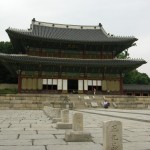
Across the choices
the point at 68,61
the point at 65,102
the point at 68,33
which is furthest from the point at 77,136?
the point at 68,33

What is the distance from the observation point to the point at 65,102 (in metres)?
29.3

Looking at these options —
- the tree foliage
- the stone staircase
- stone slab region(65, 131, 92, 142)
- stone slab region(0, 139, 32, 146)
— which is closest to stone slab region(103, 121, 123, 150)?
stone slab region(65, 131, 92, 142)

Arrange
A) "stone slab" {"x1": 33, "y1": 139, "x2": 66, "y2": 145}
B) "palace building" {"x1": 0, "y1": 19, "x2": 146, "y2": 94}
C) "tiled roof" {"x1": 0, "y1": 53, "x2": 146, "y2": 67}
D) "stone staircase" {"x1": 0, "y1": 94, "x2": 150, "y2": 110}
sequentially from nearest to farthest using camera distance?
"stone slab" {"x1": 33, "y1": 139, "x2": 66, "y2": 145} < "stone staircase" {"x1": 0, "y1": 94, "x2": 150, "y2": 110} < "tiled roof" {"x1": 0, "y1": 53, "x2": 146, "y2": 67} < "palace building" {"x1": 0, "y1": 19, "x2": 146, "y2": 94}

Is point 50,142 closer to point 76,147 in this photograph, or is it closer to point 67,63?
point 76,147

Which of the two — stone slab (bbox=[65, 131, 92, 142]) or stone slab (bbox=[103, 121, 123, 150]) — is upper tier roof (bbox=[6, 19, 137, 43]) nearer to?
stone slab (bbox=[65, 131, 92, 142])

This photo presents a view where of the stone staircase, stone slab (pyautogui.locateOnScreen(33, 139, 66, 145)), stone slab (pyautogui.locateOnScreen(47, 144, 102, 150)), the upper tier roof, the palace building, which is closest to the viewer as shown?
stone slab (pyautogui.locateOnScreen(47, 144, 102, 150))

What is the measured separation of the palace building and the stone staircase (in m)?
4.75

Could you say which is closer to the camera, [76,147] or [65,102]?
[76,147]

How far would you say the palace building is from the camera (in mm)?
36875

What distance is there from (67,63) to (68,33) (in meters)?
8.60

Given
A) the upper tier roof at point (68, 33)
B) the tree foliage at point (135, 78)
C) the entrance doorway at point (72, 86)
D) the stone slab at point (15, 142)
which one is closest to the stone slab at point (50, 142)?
the stone slab at point (15, 142)

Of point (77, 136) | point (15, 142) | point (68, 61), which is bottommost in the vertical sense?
point (15, 142)

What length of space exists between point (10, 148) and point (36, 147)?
22.4 inches

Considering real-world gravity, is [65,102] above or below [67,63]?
below
